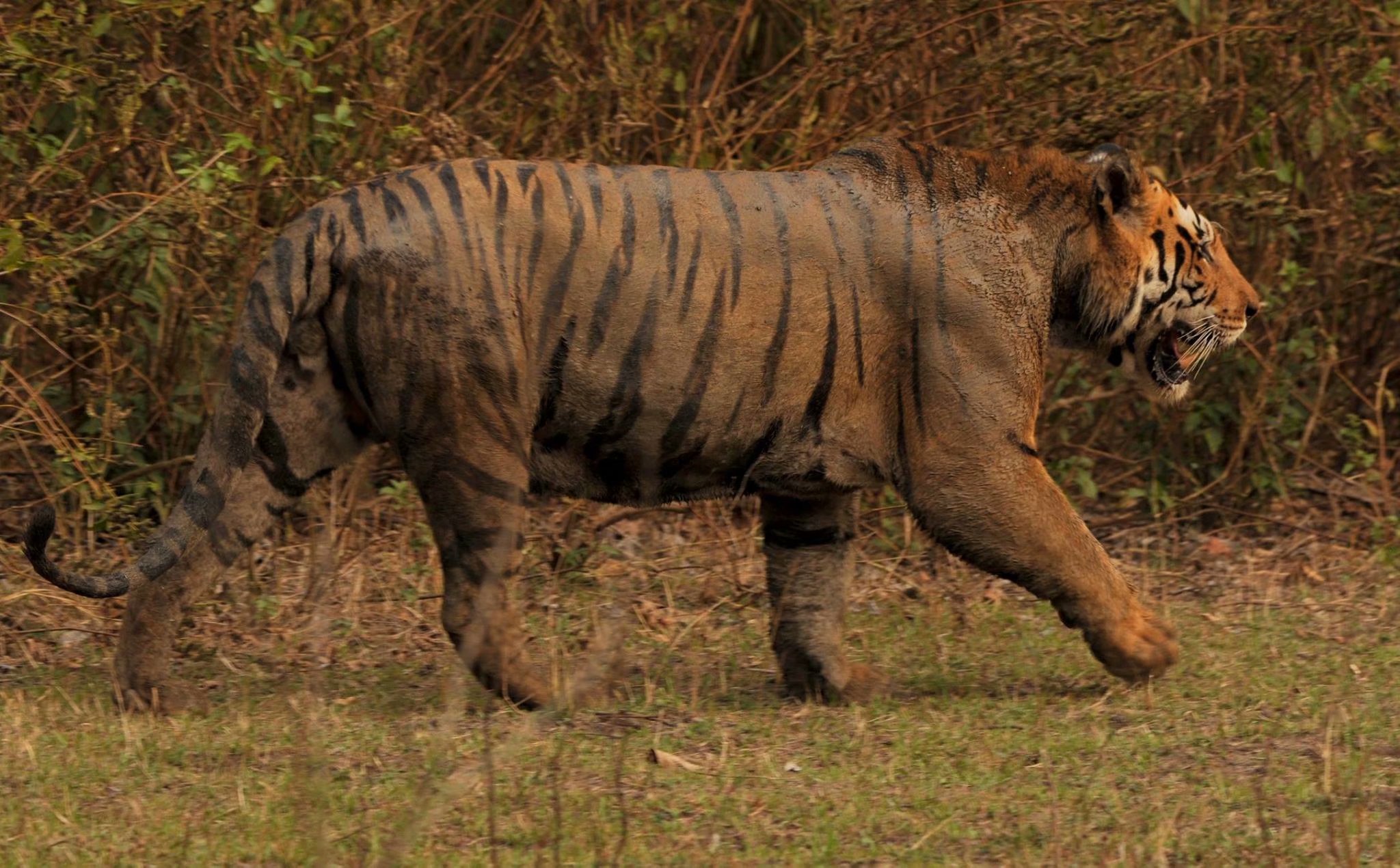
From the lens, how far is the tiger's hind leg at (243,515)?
18.5 ft

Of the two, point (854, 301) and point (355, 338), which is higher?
point (854, 301)

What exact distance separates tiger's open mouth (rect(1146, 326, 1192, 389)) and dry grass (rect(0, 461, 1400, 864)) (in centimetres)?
94

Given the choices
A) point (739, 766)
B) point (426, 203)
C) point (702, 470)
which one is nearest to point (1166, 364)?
point (702, 470)

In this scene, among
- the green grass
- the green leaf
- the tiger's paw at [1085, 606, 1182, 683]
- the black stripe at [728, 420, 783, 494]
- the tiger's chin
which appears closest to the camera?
the green grass

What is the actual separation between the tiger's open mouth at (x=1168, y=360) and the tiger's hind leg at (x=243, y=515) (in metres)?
2.61

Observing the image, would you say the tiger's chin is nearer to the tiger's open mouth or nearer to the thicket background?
the tiger's open mouth

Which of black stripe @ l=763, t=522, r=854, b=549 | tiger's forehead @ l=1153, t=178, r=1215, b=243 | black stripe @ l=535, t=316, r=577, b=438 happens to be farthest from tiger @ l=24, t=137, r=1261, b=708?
black stripe @ l=763, t=522, r=854, b=549

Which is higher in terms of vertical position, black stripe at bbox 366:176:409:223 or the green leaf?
black stripe at bbox 366:176:409:223

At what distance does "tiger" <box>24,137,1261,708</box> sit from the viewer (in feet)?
17.9

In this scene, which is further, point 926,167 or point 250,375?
point 926,167

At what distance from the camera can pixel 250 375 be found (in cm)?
545

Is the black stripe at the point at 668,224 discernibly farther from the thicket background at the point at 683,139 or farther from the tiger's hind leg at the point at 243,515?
the thicket background at the point at 683,139

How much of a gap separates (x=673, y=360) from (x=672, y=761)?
1.18 metres

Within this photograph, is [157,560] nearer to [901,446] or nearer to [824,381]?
[824,381]
